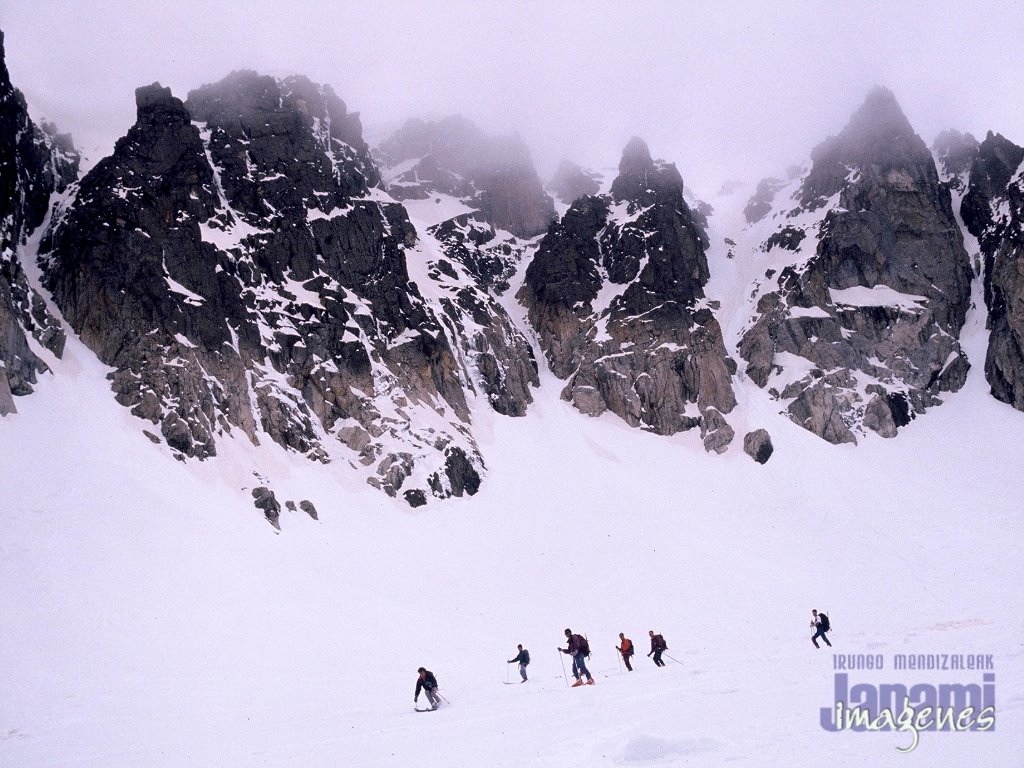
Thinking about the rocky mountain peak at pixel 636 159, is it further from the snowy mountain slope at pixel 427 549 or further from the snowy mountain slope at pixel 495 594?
the snowy mountain slope at pixel 495 594

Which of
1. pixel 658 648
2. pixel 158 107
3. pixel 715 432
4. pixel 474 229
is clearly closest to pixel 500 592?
pixel 658 648

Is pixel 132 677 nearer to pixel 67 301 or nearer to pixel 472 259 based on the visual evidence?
pixel 67 301

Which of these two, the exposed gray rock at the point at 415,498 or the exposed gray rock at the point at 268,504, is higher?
the exposed gray rock at the point at 415,498

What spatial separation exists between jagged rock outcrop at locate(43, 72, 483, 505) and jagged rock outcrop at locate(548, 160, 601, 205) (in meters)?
51.9

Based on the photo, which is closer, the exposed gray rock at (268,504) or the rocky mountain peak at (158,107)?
the exposed gray rock at (268,504)

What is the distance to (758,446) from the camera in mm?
61500

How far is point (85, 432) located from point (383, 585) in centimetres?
1693

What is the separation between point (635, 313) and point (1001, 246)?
43.0 meters

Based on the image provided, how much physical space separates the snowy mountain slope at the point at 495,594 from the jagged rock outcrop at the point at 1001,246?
25.7 ft

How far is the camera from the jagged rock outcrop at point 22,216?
34406mm

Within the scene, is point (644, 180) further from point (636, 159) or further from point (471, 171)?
point (471, 171)

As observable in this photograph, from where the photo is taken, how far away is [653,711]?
11836mm

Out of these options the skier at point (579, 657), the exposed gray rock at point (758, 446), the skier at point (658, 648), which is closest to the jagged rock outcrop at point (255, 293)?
the exposed gray rock at point (758, 446)

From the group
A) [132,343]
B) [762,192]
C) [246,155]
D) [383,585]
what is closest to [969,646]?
[383,585]
